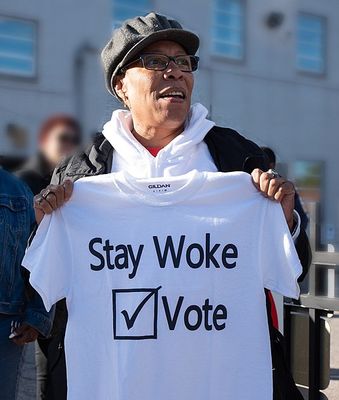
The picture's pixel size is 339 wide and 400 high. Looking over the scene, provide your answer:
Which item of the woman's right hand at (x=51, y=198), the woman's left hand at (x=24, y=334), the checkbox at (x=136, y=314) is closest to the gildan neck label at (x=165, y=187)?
the woman's right hand at (x=51, y=198)

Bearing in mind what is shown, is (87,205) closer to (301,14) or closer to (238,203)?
(238,203)

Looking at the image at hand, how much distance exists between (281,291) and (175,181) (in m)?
0.41

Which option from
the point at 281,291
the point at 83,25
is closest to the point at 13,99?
the point at 83,25

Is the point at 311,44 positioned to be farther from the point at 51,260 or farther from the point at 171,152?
the point at 51,260

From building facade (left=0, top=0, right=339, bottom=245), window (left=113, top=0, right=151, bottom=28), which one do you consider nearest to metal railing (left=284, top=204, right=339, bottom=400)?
building facade (left=0, top=0, right=339, bottom=245)

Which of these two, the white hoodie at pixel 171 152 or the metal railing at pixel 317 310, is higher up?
the white hoodie at pixel 171 152

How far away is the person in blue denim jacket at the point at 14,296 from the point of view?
8.63 feet

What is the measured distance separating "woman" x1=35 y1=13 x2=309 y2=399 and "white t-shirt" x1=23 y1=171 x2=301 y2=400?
0.05 m

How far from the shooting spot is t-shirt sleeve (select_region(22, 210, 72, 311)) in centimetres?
208

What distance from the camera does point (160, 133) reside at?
215cm

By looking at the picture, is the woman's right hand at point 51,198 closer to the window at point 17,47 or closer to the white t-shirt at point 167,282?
the white t-shirt at point 167,282

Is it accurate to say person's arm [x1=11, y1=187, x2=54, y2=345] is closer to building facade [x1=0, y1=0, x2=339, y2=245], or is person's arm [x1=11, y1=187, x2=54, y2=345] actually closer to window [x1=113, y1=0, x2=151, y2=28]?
building facade [x1=0, y1=0, x2=339, y2=245]

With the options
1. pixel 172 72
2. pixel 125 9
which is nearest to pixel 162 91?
pixel 172 72

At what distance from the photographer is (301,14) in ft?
46.6
